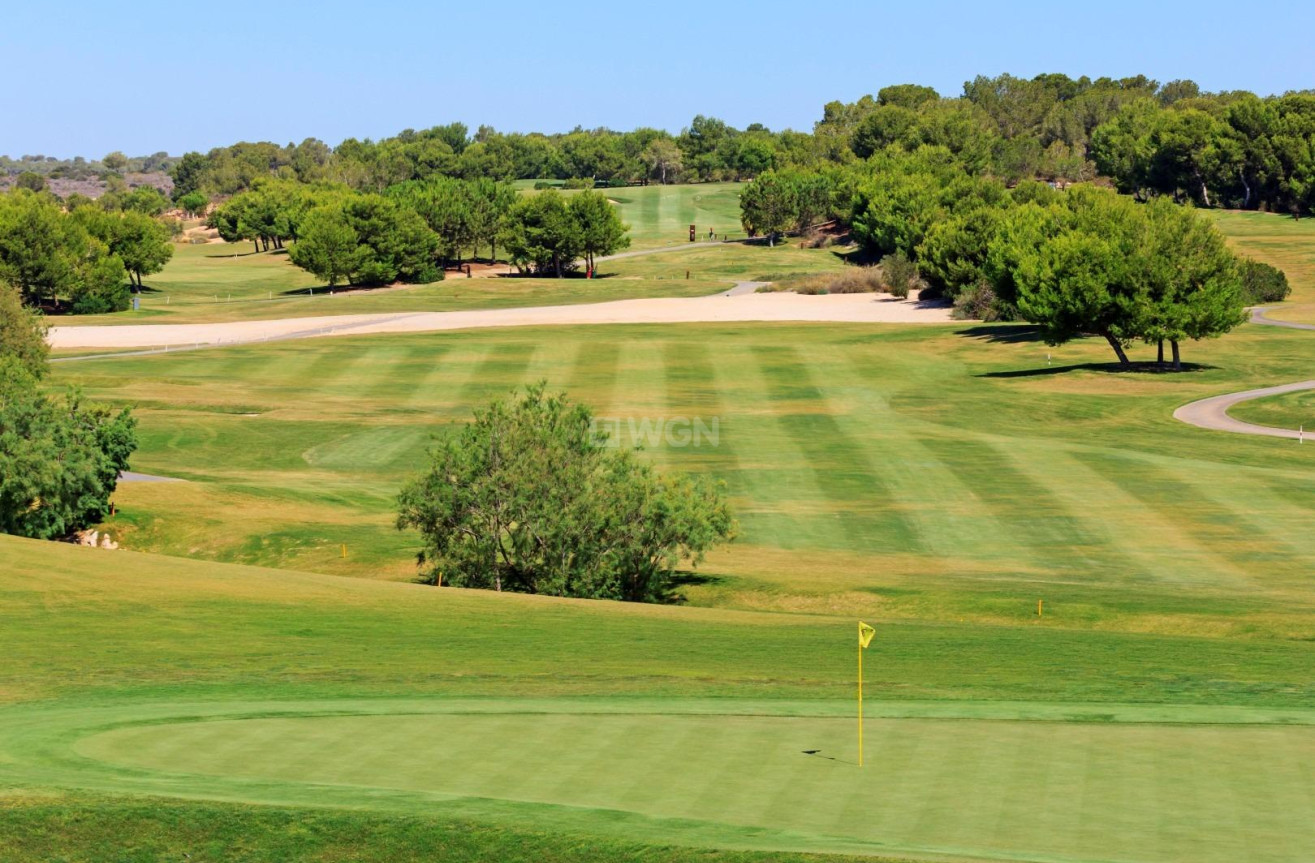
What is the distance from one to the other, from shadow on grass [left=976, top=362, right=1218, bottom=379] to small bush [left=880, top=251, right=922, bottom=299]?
→ 1942 inches

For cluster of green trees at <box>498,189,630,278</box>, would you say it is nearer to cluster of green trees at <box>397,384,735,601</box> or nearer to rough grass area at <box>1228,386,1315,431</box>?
rough grass area at <box>1228,386,1315,431</box>

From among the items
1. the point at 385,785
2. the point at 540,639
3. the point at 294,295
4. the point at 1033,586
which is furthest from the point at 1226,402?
the point at 294,295

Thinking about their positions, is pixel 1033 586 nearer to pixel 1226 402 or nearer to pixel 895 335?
pixel 1226 402

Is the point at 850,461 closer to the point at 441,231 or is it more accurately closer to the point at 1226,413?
the point at 1226,413

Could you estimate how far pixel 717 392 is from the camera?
8562 centimetres

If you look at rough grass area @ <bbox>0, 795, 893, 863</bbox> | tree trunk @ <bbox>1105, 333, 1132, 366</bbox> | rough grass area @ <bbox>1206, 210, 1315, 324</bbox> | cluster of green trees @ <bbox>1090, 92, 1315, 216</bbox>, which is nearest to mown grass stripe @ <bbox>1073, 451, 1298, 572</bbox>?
tree trunk @ <bbox>1105, 333, 1132, 366</bbox>

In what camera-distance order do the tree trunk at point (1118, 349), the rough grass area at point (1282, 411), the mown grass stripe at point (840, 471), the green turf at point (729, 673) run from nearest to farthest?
1. the green turf at point (729, 673)
2. the mown grass stripe at point (840, 471)
3. the rough grass area at point (1282, 411)
4. the tree trunk at point (1118, 349)

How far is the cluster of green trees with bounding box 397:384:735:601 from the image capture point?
128 feet

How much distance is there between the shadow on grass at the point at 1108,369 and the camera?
92562mm

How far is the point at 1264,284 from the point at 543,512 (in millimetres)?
110390

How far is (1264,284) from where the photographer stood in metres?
134

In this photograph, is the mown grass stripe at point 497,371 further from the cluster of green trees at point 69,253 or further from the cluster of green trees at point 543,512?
the cluster of green trees at point 69,253

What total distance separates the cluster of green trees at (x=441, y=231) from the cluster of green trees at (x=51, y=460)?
10896cm

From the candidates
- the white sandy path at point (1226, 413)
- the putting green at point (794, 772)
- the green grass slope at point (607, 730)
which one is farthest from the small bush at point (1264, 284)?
the putting green at point (794, 772)
